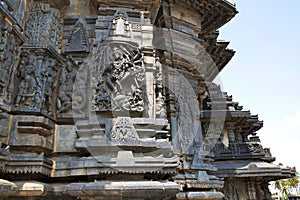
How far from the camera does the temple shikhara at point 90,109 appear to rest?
4496 millimetres

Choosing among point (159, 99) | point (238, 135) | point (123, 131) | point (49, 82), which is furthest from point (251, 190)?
point (49, 82)

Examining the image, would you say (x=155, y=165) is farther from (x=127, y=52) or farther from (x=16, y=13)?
(x=16, y=13)

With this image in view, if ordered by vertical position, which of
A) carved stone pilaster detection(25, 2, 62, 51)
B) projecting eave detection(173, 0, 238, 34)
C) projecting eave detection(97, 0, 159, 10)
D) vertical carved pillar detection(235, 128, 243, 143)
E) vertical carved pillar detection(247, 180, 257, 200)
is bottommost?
vertical carved pillar detection(247, 180, 257, 200)

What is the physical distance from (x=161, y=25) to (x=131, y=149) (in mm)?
5523

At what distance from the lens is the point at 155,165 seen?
15.2 ft

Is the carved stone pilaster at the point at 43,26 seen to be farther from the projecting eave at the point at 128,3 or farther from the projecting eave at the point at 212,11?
the projecting eave at the point at 212,11

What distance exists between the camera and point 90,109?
17.3ft

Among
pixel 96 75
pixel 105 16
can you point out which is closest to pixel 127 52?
pixel 96 75

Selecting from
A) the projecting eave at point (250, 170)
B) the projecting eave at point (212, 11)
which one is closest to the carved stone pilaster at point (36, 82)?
the projecting eave at point (212, 11)

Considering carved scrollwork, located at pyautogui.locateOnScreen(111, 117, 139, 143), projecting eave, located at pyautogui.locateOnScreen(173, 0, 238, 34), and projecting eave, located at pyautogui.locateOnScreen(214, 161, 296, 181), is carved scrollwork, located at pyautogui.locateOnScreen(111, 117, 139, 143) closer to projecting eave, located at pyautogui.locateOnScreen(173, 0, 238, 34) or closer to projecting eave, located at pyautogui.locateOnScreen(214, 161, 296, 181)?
projecting eave, located at pyautogui.locateOnScreen(173, 0, 238, 34)

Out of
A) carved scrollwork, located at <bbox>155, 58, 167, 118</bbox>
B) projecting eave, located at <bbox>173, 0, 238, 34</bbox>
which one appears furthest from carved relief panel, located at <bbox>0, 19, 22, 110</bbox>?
projecting eave, located at <bbox>173, 0, 238, 34</bbox>

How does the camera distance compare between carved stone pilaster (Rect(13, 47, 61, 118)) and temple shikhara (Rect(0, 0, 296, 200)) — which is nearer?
temple shikhara (Rect(0, 0, 296, 200))

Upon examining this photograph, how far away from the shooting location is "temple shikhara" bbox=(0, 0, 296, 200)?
4496 millimetres

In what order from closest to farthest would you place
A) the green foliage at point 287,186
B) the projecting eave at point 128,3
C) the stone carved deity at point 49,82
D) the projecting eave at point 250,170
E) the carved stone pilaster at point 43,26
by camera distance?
the stone carved deity at point 49,82, the carved stone pilaster at point 43,26, the projecting eave at point 128,3, the projecting eave at point 250,170, the green foliage at point 287,186
